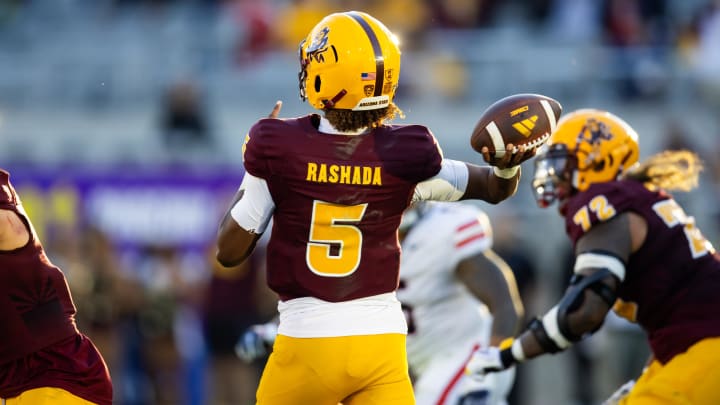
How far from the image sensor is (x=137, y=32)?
47.7 feet

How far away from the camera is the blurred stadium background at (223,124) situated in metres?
10.7

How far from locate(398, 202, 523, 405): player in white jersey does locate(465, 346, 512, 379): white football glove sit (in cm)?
83

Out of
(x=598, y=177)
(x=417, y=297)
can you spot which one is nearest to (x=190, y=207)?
(x=417, y=297)

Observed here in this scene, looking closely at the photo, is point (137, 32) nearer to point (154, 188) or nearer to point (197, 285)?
point (154, 188)

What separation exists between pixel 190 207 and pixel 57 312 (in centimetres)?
702

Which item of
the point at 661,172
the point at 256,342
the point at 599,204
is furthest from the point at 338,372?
the point at 661,172

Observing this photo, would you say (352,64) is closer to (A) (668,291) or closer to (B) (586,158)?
(B) (586,158)

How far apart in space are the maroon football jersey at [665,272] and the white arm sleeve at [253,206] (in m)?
1.47

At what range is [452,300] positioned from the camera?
21.8 ft

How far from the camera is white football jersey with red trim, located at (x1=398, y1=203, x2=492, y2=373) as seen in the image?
6.49 metres

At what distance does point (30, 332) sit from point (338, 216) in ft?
3.82

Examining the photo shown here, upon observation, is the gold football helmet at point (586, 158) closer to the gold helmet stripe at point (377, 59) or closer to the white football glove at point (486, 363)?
the white football glove at point (486, 363)

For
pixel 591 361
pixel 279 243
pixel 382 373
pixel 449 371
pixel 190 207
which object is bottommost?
pixel 591 361

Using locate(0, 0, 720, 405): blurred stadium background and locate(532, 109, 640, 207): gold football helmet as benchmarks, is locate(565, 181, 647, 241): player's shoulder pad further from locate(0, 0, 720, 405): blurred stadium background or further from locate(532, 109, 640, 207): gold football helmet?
locate(0, 0, 720, 405): blurred stadium background
